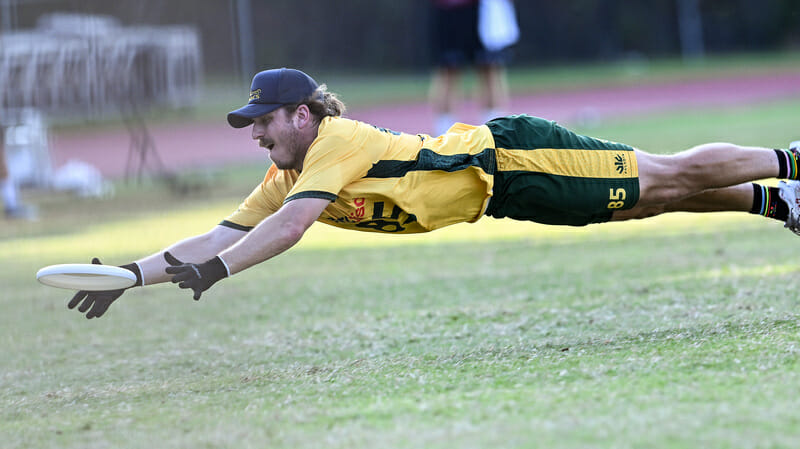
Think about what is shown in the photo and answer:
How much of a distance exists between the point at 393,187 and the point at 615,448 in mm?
1732

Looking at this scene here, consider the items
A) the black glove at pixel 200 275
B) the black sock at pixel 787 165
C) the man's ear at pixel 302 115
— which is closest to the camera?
the black glove at pixel 200 275

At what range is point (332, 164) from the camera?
155 inches

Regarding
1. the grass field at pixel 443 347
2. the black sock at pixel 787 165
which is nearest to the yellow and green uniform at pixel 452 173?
the grass field at pixel 443 347

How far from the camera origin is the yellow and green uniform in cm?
406

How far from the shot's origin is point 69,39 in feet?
65.6

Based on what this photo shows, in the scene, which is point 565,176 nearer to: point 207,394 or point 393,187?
point 393,187

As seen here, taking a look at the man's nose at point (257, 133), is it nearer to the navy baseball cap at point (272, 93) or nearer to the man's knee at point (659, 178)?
the navy baseball cap at point (272, 93)

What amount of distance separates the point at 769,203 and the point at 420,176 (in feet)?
5.90

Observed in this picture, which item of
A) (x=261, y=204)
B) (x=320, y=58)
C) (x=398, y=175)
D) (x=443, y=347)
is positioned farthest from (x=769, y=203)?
(x=320, y=58)

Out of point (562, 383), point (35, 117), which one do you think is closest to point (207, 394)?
point (562, 383)

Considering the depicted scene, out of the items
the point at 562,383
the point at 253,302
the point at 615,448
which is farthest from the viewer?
the point at 253,302

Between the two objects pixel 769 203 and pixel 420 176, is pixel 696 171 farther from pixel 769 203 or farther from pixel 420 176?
pixel 420 176

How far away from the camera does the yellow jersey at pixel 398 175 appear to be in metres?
3.98

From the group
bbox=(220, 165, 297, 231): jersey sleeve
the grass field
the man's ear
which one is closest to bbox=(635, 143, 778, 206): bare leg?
the grass field
